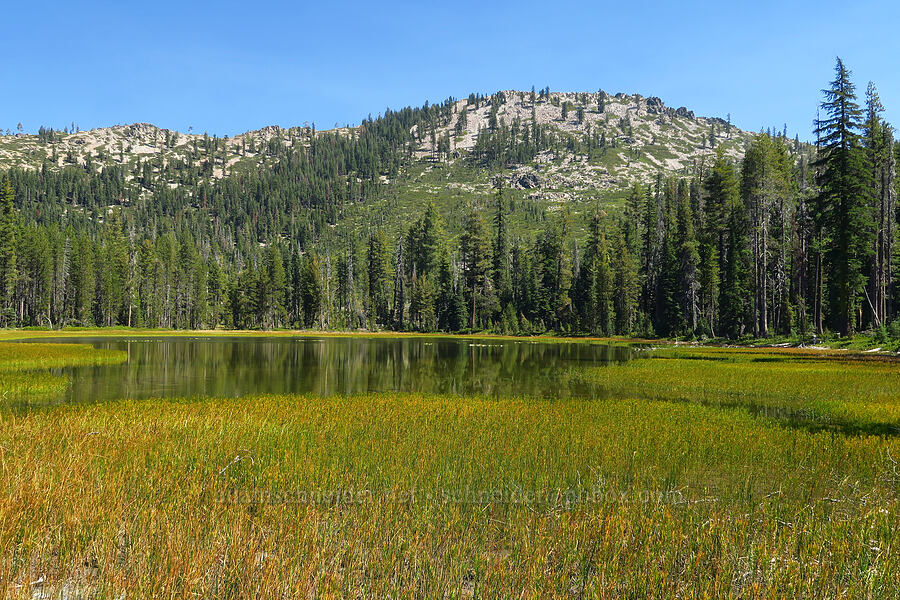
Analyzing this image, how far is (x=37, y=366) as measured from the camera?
1117 inches

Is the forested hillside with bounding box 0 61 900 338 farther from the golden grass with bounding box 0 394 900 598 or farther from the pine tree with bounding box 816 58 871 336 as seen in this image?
the golden grass with bounding box 0 394 900 598

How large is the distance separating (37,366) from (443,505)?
3206cm

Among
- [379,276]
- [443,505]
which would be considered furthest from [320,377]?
[379,276]

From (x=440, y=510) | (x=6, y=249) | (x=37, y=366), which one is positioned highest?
(x=6, y=249)

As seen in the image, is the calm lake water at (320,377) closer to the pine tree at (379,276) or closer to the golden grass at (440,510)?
the golden grass at (440,510)

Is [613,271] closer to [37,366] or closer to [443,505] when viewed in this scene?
[37,366]

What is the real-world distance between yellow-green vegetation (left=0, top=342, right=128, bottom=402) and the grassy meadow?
22.2ft

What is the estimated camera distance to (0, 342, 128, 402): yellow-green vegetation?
19516 millimetres

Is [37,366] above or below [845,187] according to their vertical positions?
below

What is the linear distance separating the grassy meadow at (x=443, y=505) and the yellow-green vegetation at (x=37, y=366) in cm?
678

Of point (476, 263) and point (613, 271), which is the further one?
point (476, 263)

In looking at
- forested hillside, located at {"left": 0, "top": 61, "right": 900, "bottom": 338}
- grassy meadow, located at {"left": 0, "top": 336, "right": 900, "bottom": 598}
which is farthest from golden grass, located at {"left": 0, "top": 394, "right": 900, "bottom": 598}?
forested hillside, located at {"left": 0, "top": 61, "right": 900, "bottom": 338}

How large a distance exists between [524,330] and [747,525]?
76896 millimetres

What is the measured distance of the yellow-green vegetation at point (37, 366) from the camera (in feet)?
64.0
